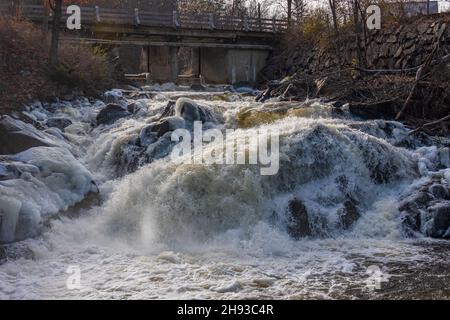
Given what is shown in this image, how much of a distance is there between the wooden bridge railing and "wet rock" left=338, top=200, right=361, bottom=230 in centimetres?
1405

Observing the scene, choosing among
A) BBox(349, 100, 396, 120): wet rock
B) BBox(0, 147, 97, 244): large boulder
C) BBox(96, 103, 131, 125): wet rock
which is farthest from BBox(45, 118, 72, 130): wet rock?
BBox(349, 100, 396, 120): wet rock

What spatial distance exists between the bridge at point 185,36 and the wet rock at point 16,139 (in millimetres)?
8614

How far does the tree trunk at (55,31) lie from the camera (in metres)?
14.0

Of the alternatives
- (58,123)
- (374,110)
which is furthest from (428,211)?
(58,123)

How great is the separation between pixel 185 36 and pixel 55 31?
7.94 m

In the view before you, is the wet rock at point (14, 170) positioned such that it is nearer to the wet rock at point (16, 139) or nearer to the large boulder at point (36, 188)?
the large boulder at point (36, 188)

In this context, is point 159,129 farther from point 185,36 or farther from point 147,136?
point 185,36

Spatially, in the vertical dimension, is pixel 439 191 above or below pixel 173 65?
below

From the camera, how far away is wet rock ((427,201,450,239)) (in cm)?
748

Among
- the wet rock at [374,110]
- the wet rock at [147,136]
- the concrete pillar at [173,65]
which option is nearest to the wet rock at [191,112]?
the wet rock at [147,136]

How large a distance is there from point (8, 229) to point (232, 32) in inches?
666

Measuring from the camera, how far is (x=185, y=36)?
21312 mm

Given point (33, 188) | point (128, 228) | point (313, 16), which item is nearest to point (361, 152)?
point (128, 228)

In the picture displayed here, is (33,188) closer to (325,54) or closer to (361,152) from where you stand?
(361,152)
